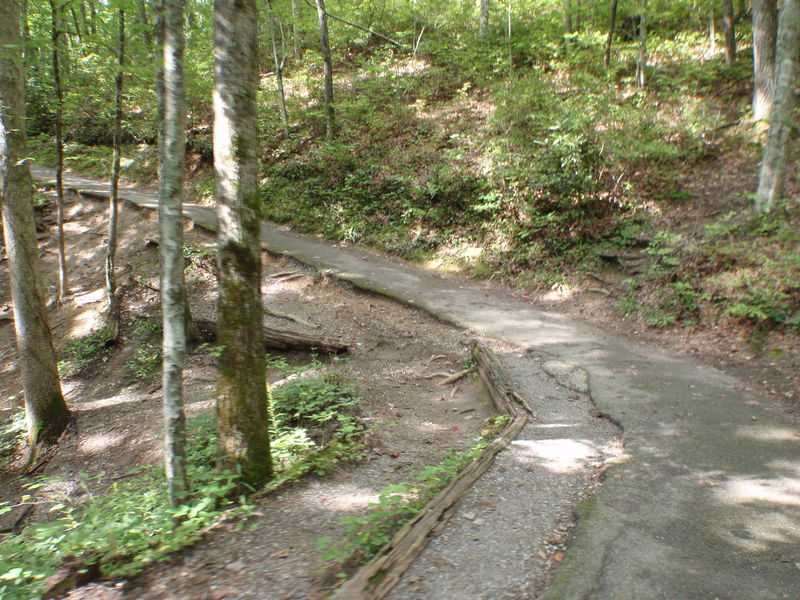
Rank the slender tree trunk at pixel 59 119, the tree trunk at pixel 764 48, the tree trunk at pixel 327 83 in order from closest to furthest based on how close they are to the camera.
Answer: the slender tree trunk at pixel 59 119, the tree trunk at pixel 764 48, the tree trunk at pixel 327 83

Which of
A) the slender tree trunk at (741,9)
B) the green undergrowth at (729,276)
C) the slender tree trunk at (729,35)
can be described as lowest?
the green undergrowth at (729,276)

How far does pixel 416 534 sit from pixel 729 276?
8852 mm

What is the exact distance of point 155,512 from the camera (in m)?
4.76

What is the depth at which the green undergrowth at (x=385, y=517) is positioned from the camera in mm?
4009

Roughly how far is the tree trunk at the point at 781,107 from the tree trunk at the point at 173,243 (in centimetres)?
1163

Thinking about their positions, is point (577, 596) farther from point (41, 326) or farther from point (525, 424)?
point (41, 326)

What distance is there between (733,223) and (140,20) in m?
15.5

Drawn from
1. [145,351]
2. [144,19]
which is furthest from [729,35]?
[145,351]

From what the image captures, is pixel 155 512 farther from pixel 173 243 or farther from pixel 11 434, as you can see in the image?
pixel 11 434

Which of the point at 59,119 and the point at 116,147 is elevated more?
the point at 59,119

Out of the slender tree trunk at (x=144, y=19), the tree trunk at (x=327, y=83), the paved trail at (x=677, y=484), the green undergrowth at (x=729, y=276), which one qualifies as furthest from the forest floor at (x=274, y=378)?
Answer: the tree trunk at (x=327, y=83)

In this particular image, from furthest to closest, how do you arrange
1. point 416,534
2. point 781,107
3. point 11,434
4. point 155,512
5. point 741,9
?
1. point 741,9
2. point 781,107
3. point 11,434
4. point 155,512
5. point 416,534

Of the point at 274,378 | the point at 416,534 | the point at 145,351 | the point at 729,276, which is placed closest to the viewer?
the point at 416,534

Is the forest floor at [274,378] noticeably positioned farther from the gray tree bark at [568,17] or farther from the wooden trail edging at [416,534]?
the gray tree bark at [568,17]
